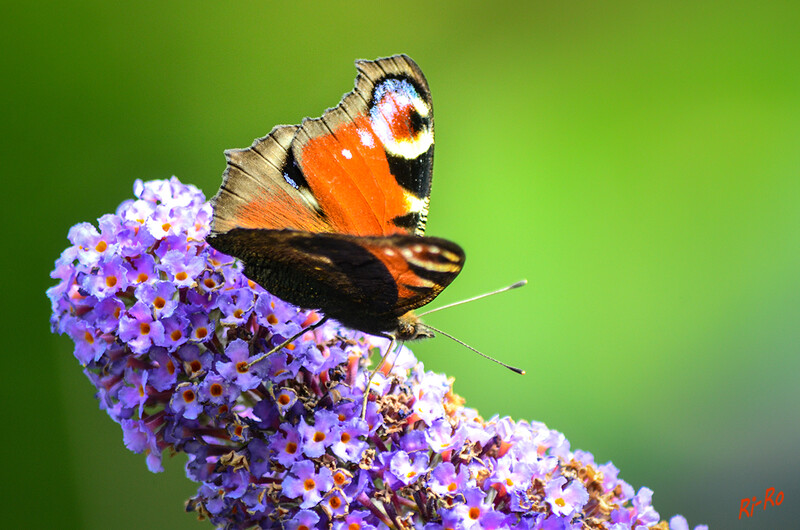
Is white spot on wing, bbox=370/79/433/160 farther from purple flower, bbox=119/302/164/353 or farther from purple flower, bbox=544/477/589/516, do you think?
purple flower, bbox=544/477/589/516

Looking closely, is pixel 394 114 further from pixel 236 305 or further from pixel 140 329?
pixel 140 329

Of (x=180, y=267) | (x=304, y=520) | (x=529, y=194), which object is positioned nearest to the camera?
(x=304, y=520)

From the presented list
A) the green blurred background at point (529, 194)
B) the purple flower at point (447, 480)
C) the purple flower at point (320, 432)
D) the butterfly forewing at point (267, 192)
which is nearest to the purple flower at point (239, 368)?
the purple flower at point (320, 432)

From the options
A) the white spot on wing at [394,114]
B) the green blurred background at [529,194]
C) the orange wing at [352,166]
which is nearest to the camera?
the orange wing at [352,166]

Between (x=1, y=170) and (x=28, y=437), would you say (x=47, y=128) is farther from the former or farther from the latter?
(x=28, y=437)

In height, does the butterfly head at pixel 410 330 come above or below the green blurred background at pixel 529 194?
below

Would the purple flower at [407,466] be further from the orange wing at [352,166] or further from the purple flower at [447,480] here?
the orange wing at [352,166]

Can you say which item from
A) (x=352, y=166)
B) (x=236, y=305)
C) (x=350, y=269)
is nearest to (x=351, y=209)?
(x=352, y=166)
